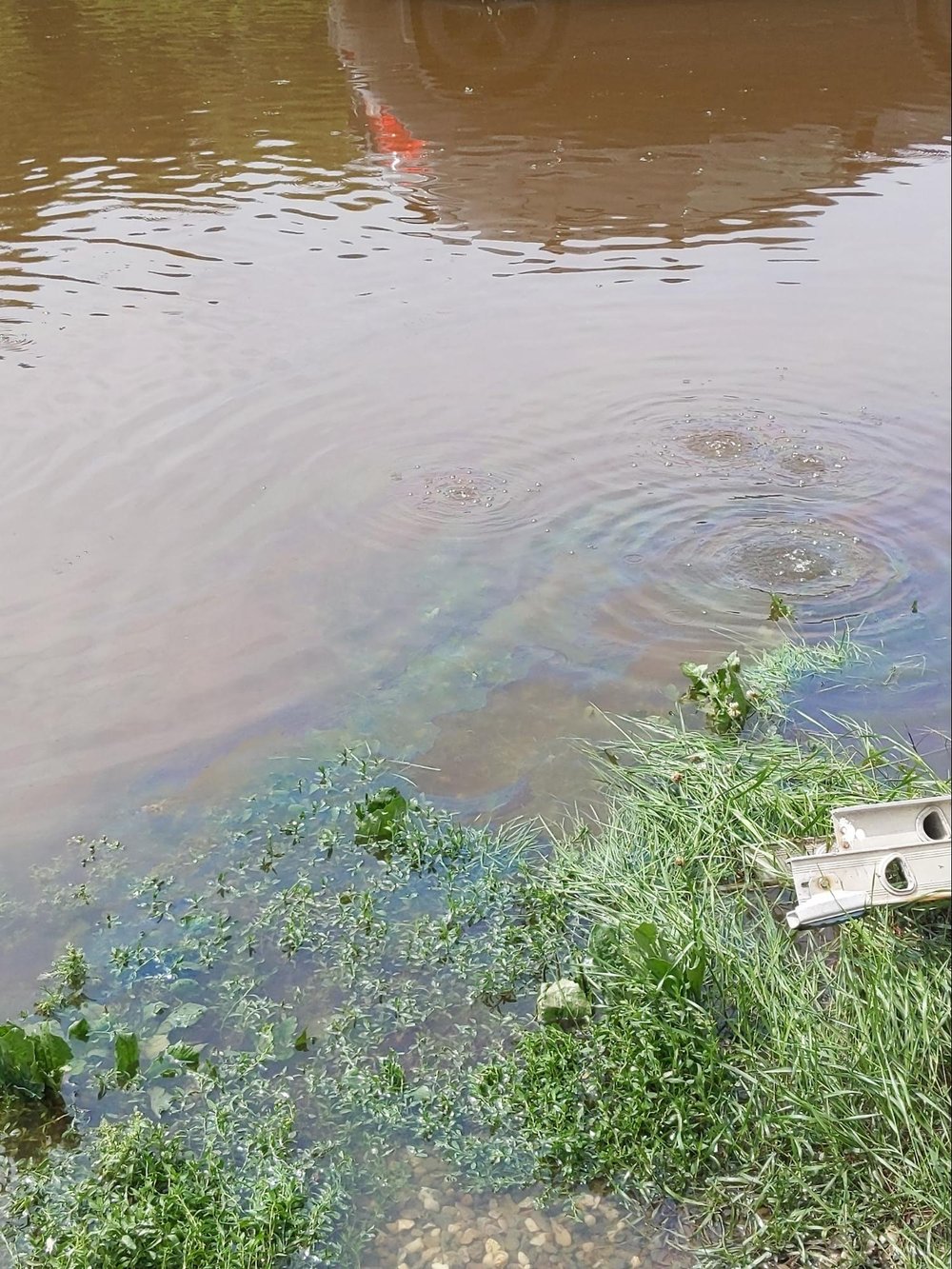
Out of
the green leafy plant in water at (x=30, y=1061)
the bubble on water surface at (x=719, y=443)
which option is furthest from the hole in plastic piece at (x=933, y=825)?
the bubble on water surface at (x=719, y=443)

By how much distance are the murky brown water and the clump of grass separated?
73cm

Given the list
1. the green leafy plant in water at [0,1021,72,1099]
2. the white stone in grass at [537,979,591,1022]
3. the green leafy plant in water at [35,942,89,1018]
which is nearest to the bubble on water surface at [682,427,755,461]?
the white stone in grass at [537,979,591,1022]

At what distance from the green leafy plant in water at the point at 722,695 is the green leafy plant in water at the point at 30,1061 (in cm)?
248

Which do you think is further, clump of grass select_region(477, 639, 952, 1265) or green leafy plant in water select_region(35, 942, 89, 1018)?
green leafy plant in water select_region(35, 942, 89, 1018)

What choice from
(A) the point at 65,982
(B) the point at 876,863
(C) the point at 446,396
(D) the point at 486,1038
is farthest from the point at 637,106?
(A) the point at 65,982

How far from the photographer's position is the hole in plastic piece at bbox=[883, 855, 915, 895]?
10.2ft

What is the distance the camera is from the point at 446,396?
21.9 ft

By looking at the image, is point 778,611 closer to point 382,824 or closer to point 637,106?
point 382,824

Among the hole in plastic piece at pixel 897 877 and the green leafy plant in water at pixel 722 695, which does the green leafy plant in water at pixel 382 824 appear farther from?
the hole in plastic piece at pixel 897 877

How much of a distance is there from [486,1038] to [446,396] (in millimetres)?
4202

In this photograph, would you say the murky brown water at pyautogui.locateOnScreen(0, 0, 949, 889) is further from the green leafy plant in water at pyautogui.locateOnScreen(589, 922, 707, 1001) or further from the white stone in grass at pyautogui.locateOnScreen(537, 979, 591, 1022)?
the white stone in grass at pyautogui.locateOnScreen(537, 979, 591, 1022)

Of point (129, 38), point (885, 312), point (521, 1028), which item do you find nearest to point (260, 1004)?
point (521, 1028)

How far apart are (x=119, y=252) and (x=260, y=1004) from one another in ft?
20.4

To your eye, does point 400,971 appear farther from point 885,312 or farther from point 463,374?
point 885,312
